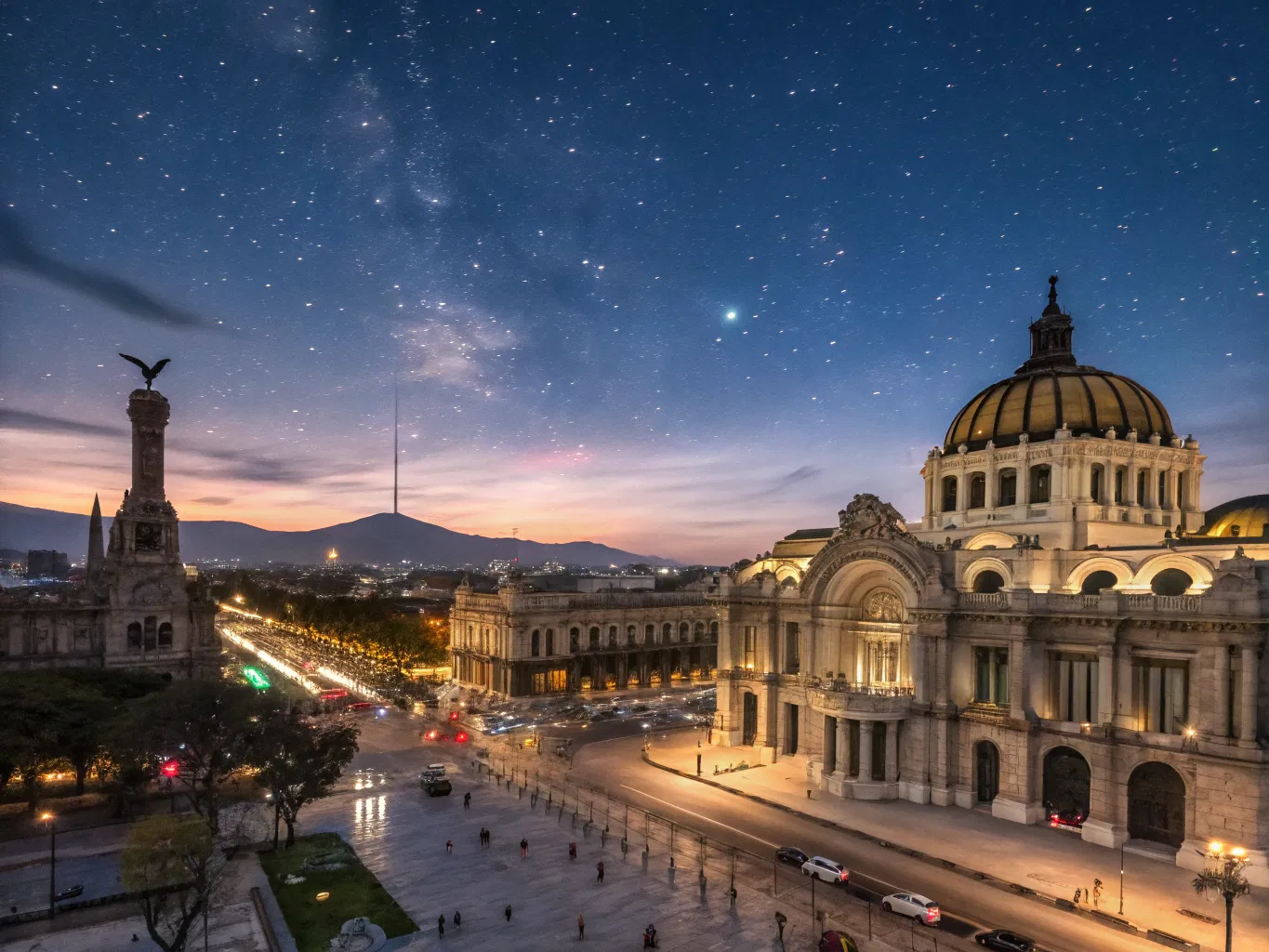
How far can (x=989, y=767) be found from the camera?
50500mm

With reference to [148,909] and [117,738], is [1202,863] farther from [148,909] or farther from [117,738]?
→ [117,738]

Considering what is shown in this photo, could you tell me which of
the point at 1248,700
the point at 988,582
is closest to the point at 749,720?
the point at 988,582

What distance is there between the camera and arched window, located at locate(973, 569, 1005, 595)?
54250 mm

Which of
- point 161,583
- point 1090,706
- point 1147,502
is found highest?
point 1147,502

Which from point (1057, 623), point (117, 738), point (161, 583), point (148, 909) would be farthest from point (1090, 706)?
point (161, 583)

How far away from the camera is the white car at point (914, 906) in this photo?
1305 inches

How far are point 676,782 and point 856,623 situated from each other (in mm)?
17188

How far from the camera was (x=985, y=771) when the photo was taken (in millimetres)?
50625

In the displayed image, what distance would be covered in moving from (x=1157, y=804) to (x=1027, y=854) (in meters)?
7.99

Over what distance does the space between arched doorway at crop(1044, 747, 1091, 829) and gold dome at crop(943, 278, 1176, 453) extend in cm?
2381

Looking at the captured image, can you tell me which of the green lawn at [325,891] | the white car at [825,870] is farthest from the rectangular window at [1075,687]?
the green lawn at [325,891]

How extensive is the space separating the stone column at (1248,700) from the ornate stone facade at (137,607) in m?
69.9

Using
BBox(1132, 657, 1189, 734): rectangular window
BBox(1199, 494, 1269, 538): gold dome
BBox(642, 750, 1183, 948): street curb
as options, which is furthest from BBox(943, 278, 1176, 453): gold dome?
BBox(642, 750, 1183, 948): street curb

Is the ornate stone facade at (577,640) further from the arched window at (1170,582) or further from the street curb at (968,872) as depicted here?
the arched window at (1170,582)
